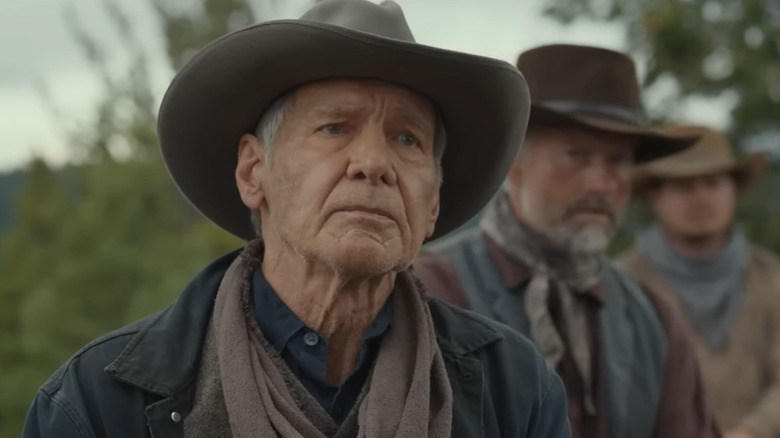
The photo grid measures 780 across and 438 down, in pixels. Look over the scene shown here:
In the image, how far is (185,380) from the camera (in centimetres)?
368

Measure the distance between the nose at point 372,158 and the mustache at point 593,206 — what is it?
2009 mm

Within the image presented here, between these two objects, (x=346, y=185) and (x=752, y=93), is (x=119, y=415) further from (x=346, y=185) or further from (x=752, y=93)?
(x=752, y=93)

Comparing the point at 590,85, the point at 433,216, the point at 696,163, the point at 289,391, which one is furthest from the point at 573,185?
the point at 696,163

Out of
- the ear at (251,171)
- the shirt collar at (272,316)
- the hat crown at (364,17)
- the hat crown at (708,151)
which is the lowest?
the hat crown at (708,151)

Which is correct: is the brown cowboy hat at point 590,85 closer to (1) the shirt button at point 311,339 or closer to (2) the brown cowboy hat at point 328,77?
(2) the brown cowboy hat at point 328,77

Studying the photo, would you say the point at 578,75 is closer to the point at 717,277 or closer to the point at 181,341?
the point at 717,277

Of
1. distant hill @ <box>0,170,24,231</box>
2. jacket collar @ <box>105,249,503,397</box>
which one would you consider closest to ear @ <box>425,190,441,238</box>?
jacket collar @ <box>105,249,503,397</box>

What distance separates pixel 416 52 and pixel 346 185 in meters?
0.32

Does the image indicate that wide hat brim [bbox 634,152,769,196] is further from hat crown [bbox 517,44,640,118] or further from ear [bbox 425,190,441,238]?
ear [bbox 425,190,441,238]

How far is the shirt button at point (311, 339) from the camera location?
3.84 meters

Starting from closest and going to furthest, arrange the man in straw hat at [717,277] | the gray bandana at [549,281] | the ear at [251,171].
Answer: the ear at [251,171], the gray bandana at [549,281], the man in straw hat at [717,277]

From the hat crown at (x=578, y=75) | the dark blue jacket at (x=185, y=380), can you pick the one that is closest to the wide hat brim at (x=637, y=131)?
the hat crown at (x=578, y=75)

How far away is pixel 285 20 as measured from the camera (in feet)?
12.4

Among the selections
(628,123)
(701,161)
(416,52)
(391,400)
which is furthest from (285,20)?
(701,161)
